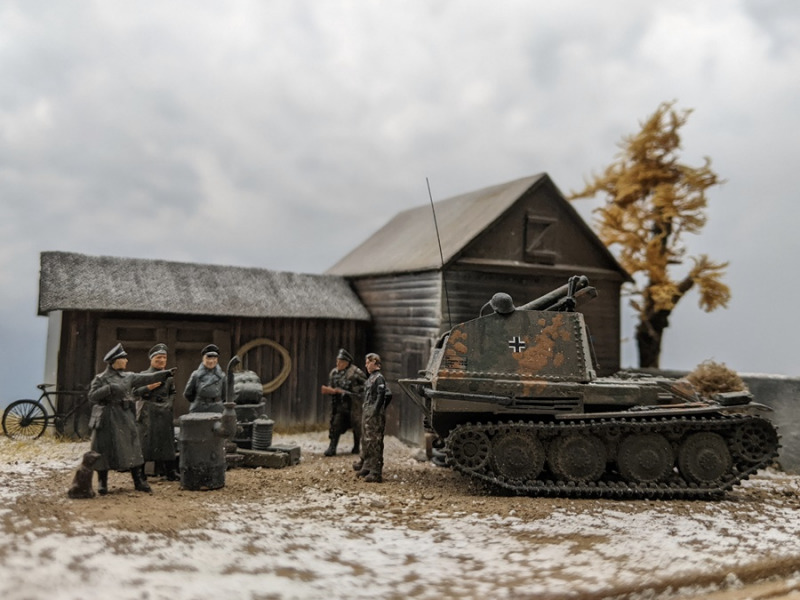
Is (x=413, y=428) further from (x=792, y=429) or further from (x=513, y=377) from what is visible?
(x=792, y=429)

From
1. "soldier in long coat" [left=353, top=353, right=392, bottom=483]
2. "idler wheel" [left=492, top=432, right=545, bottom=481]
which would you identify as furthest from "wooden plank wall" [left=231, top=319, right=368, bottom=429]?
"idler wheel" [left=492, top=432, right=545, bottom=481]

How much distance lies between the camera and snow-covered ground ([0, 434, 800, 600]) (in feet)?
17.7

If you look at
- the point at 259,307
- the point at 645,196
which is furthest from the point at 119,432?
the point at 645,196

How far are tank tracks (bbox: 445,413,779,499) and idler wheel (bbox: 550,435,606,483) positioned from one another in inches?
0.5

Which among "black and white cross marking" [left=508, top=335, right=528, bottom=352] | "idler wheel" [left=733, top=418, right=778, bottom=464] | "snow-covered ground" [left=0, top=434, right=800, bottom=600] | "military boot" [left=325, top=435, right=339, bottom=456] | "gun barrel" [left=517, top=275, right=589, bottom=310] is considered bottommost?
"snow-covered ground" [left=0, top=434, right=800, bottom=600]

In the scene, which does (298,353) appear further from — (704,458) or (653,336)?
(653,336)

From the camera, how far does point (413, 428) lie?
1406 cm

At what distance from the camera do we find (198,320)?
46.5 feet

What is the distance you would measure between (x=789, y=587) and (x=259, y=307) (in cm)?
1129

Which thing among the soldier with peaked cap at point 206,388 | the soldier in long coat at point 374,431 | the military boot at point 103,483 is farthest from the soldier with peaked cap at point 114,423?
the soldier in long coat at point 374,431

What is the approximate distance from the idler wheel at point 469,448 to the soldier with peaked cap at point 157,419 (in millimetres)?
4219

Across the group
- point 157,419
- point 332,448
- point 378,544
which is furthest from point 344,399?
point 378,544

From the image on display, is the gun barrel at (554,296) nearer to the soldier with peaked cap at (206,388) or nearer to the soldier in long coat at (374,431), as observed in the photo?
the soldier in long coat at (374,431)

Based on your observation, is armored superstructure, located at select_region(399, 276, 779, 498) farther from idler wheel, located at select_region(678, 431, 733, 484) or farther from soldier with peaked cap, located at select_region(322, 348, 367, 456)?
soldier with peaked cap, located at select_region(322, 348, 367, 456)
